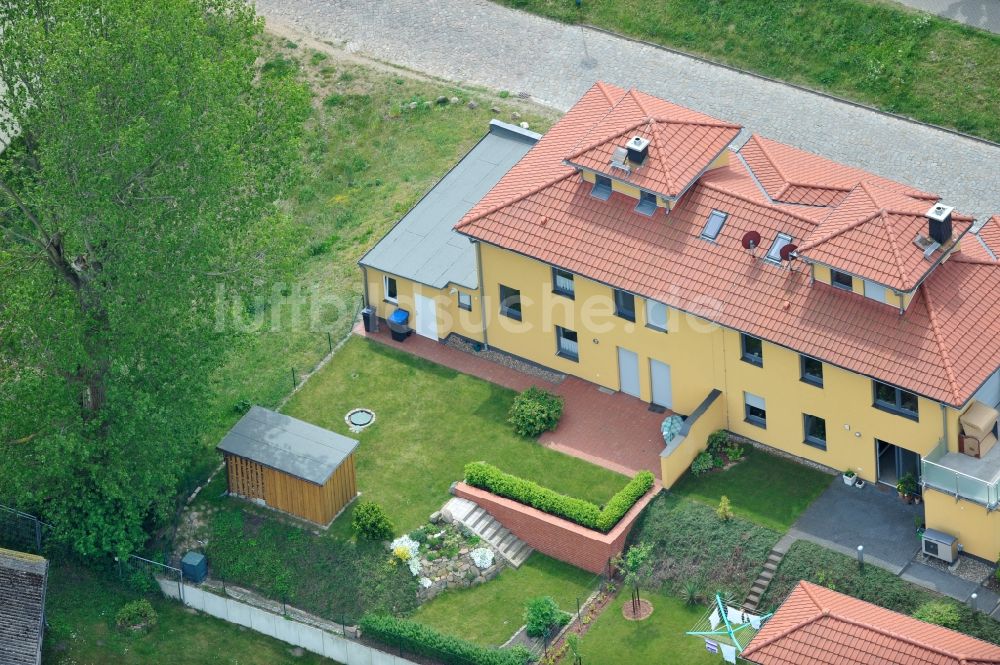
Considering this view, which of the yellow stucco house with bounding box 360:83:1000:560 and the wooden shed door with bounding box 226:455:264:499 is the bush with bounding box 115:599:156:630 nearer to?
the wooden shed door with bounding box 226:455:264:499

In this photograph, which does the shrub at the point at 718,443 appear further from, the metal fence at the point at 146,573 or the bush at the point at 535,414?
the metal fence at the point at 146,573

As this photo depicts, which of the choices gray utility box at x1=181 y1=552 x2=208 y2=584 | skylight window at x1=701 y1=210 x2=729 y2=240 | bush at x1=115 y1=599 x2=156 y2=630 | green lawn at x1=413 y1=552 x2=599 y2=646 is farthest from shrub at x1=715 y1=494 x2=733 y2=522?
bush at x1=115 y1=599 x2=156 y2=630

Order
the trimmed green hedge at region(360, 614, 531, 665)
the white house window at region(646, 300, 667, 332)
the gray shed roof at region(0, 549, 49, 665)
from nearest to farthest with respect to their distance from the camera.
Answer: the trimmed green hedge at region(360, 614, 531, 665) → the gray shed roof at region(0, 549, 49, 665) → the white house window at region(646, 300, 667, 332)

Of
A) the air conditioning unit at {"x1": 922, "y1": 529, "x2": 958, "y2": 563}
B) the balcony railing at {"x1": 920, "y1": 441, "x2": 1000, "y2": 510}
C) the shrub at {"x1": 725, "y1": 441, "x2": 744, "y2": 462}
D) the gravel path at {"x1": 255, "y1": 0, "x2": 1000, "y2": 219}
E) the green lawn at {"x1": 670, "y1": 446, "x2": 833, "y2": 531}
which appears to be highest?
the gravel path at {"x1": 255, "y1": 0, "x2": 1000, "y2": 219}

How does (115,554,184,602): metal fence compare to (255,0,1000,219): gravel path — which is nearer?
(115,554,184,602): metal fence

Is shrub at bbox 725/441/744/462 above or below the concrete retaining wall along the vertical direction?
above

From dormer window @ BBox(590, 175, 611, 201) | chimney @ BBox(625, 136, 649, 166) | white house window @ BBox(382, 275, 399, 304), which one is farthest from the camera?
white house window @ BBox(382, 275, 399, 304)

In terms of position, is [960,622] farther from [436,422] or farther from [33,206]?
[33,206]

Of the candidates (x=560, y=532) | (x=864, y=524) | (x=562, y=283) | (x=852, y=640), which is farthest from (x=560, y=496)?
(x=852, y=640)

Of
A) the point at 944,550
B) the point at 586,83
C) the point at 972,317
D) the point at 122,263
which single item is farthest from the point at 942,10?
the point at 122,263
